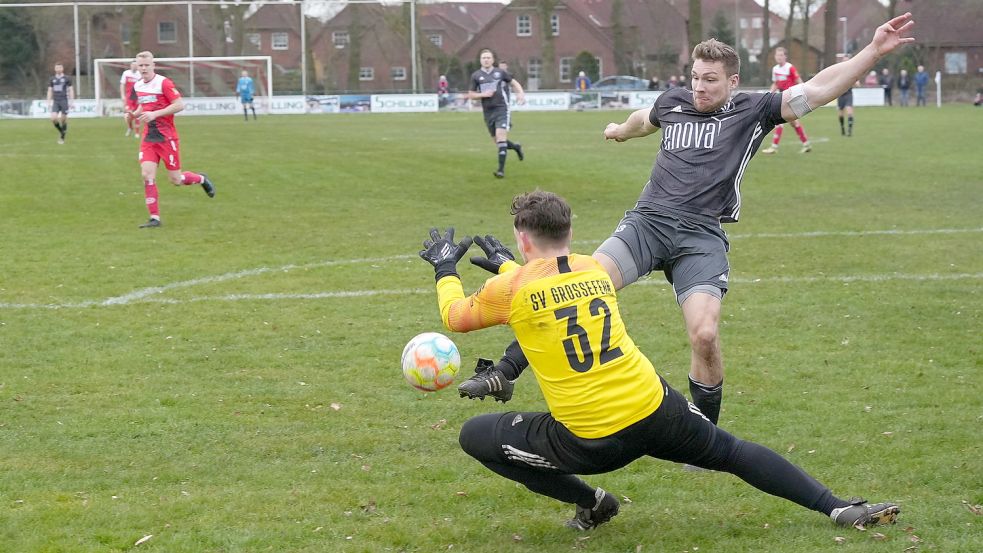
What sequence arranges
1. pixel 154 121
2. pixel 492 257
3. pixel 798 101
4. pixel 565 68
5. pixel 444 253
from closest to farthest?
pixel 444 253 < pixel 492 257 < pixel 798 101 < pixel 154 121 < pixel 565 68

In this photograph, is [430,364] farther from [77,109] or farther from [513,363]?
[77,109]

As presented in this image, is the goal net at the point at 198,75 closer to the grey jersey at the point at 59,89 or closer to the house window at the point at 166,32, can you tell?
the house window at the point at 166,32

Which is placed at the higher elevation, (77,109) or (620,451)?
(77,109)

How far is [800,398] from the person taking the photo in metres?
6.81

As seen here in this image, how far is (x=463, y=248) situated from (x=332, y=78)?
54039mm

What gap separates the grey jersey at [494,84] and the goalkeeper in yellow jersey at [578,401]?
15.0 meters

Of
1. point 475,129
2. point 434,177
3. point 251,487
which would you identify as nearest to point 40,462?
point 251,487

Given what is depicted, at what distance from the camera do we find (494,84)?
19391 millimetres

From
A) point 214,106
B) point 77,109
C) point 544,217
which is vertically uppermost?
point 214,106

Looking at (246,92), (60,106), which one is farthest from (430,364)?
(246,92)

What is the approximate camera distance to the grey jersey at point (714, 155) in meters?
6.04

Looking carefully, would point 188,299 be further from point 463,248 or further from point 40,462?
point 463,248

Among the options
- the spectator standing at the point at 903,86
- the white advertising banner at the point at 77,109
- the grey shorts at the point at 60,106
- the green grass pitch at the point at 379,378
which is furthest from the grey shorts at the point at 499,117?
the spectator standing at the point at 903,86

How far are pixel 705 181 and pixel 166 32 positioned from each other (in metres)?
50.6
